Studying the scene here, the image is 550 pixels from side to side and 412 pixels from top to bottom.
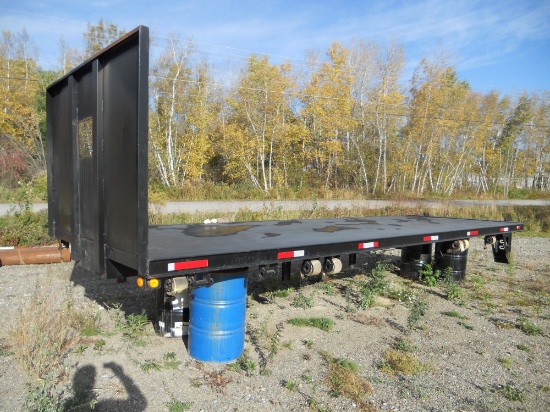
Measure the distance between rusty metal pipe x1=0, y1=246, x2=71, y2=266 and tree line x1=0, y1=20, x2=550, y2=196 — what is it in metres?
16.7

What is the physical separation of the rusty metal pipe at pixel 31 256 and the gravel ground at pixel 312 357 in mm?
Result: 907

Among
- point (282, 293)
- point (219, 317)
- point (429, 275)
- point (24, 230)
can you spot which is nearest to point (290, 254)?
point (219, 317)

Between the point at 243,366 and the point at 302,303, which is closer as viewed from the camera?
the point at 243,366

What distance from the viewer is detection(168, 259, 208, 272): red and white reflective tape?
3.62 meters

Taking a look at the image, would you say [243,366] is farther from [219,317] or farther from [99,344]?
[99,344]

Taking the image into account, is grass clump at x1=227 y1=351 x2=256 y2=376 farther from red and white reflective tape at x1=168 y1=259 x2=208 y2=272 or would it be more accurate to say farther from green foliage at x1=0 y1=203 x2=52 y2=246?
green foliage at x1=0 y1=203 x2=52 y2=246

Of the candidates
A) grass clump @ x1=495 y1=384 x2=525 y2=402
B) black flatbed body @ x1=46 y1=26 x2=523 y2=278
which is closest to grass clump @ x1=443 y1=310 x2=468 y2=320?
black flatbed body @ x1=46 y1=26 x2=523 y2=278

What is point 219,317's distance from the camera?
4.34m

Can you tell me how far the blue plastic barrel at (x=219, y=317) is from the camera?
434cm

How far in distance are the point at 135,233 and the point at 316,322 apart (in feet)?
9.82

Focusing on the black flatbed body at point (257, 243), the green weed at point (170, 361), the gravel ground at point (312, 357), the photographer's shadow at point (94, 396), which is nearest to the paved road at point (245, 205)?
the gravel ground at point (312, 357)

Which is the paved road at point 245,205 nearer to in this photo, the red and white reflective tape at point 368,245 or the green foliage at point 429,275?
the green foliage at point 429,275

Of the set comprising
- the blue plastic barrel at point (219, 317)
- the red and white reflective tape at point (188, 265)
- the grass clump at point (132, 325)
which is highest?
the red and white reflective tape at point (188, 265)

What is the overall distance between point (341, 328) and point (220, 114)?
1147 inches
